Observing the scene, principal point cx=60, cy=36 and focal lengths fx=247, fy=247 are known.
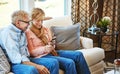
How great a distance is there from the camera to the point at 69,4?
465 centimetres

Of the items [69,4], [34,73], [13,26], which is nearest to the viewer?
[34,73]

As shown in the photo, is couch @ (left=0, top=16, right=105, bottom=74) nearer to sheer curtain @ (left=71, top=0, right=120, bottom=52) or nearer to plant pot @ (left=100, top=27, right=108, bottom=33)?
plant pot @ (left=100, top=27, right=108, bottom=33)

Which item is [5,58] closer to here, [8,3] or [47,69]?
[47,69]

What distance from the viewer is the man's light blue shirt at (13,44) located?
2.67 metres

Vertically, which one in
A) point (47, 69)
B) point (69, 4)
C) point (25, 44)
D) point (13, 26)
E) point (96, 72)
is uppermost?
point (69, 4)

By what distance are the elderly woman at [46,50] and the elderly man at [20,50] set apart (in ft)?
0.51

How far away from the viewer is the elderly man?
2649mm

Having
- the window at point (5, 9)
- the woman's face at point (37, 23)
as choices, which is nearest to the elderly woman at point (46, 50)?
the woman's face at point (37, 23)

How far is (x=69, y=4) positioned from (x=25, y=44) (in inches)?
77.8

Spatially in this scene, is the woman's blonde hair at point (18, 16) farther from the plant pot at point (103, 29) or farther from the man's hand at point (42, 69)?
the plant pot at point (103, 29)

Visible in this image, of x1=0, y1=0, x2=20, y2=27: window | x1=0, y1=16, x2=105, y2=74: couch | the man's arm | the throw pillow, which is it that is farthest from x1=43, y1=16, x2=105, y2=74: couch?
the man's arm

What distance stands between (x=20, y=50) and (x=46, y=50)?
0.39m

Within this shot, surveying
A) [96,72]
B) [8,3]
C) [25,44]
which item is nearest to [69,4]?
[8,3]

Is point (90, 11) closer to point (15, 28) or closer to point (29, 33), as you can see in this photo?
point (29, 33)
